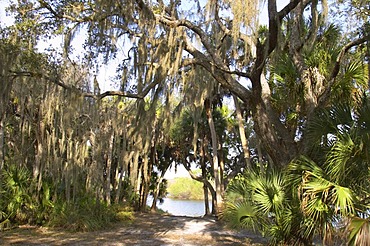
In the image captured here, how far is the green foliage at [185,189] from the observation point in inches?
1954

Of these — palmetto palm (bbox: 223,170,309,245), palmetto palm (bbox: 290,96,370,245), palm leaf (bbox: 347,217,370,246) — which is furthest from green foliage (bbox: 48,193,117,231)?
palm leaf (bbox: 347,217,370,246)

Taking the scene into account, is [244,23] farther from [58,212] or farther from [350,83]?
[58,212]

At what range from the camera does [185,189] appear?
167ft

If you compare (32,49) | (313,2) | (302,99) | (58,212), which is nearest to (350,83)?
(302,99)

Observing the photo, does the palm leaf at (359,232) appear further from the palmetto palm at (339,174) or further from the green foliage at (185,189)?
the green foliage at (185,189)

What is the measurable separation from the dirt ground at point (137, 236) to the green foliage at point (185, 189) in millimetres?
38506

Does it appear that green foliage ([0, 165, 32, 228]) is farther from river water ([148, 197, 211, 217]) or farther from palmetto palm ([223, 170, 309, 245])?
river water ([148, 197, 211, 217])

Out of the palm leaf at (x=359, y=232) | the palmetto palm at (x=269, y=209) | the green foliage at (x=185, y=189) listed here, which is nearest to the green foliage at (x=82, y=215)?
the palmetto palm at (x=269, y=209)

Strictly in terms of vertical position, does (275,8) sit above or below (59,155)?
above

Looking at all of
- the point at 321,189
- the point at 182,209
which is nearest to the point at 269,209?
the point at 321,189

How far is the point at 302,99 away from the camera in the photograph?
23.7 ft

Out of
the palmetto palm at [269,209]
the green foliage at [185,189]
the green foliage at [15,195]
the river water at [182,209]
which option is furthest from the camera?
the green foliage at [185,189]

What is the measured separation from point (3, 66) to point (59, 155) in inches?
190

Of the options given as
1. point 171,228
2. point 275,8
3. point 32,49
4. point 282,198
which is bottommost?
point 171,228
